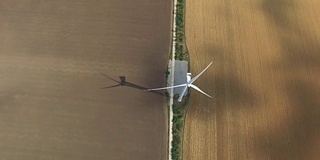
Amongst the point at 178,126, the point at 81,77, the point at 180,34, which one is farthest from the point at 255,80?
the point at 81,77

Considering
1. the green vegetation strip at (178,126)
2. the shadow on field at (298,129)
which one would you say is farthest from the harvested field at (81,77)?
the shadow on field at (298,129)

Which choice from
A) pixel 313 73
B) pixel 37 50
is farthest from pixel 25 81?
pixel 313 73

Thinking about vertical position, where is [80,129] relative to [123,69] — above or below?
below

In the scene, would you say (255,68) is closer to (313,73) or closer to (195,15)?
(313,73)

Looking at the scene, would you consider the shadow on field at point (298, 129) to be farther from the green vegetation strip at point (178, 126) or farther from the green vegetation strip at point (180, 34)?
the green vegetation strip at point (180, 34)

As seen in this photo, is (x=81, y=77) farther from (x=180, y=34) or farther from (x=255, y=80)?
(x=255, y=80)

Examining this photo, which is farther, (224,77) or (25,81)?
(224,77)

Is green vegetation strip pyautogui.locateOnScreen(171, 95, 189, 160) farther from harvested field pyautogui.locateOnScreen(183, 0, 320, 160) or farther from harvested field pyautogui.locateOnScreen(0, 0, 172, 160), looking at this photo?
harvested field pyautogui.locateOnScreen(0, 0, 172, 160)

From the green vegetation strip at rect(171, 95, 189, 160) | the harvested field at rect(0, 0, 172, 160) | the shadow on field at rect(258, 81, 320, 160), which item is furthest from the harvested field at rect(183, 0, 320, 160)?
the harvested field at rect(0, 0, 172, 160)
